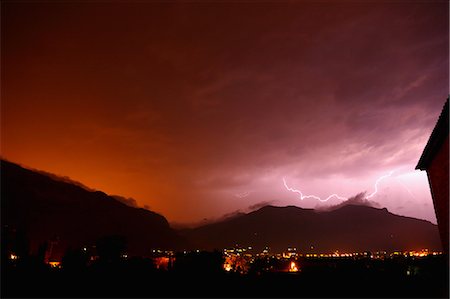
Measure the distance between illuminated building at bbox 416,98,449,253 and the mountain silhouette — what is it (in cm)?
8680

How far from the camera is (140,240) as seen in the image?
143125 millimetres

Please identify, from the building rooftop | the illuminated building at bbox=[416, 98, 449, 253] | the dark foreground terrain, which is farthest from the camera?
the dark foreground terrain

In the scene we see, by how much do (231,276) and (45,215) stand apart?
4311 inches

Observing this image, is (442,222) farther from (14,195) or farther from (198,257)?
(14,195)

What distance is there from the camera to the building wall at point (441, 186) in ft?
45.7

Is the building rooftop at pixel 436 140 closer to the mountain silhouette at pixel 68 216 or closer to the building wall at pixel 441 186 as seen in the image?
the building wall at pixel 441 186

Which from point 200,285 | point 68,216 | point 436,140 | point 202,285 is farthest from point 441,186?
point 68,216

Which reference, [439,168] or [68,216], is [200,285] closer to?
[439,168]

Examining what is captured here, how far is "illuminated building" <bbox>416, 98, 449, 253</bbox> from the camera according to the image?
13.3m

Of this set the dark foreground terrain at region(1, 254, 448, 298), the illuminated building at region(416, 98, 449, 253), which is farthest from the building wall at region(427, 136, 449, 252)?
the dark foreground terrain at region(1, 254, 448, 298)

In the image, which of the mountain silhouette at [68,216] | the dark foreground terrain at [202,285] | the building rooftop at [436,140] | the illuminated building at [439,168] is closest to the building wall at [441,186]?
the illuminated building at [439,168]

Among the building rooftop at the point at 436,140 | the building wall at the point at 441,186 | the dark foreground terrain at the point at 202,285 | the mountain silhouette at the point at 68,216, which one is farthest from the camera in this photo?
the mountain silhouette at the point at 68,216

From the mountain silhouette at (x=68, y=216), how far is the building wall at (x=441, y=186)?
8679 cm

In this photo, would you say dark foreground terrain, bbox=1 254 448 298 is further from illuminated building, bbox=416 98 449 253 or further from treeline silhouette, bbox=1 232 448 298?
illuminated building, bbox=416 98 449 253
